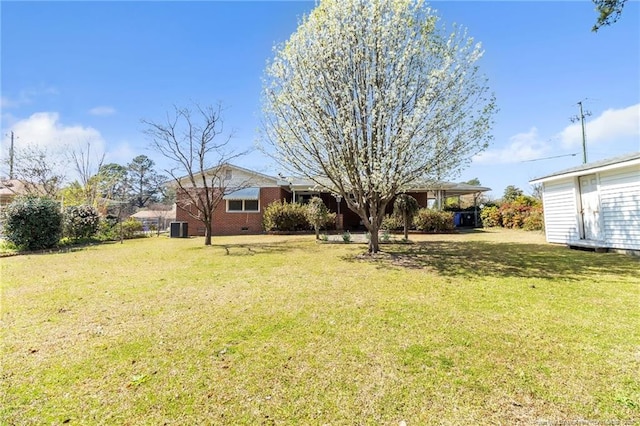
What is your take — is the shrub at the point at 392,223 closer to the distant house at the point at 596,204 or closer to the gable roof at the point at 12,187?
the distant house at the point at 596,204

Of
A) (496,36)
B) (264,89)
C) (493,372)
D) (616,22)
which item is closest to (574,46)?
(496,36)

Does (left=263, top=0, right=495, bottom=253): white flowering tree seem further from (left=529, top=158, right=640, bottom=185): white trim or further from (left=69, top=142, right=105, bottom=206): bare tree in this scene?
(left=69, top=142, right=105, bottom=206): bare tree

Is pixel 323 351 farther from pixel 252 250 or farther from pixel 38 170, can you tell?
pixel 38 170

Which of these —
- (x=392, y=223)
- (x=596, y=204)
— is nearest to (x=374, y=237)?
(x=596, y=204)

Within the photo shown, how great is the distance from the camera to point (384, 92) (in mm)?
9797

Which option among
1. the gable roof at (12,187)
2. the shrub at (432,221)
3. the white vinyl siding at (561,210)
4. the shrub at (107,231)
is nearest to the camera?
the white vinyl siding at (561,210)

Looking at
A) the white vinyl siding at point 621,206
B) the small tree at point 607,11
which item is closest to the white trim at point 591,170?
the white vinyl siding at point 621,206

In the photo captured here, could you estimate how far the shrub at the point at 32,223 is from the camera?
13.4 m

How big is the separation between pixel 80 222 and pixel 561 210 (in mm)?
25387

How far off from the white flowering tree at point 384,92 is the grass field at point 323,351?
4.58 meters

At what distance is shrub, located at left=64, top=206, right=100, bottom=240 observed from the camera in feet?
57.1

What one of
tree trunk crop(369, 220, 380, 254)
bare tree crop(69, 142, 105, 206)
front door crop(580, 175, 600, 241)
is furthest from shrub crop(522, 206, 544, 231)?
bare tree crop(69, 142, 105, 206)

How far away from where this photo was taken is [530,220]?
22.5 metres

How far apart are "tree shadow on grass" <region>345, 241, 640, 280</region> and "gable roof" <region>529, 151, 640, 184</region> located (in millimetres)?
3147
